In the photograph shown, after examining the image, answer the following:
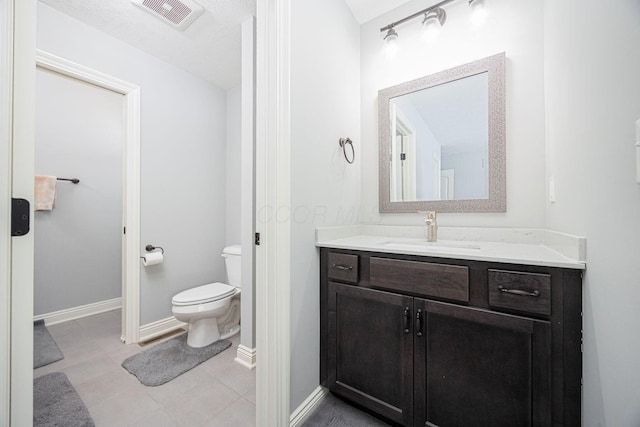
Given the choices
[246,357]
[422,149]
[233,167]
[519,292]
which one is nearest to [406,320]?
[519,292]

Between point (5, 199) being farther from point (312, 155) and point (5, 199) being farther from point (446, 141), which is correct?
point (446, 141)

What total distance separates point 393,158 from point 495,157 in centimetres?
59

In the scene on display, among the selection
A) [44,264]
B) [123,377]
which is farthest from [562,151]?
[44,264]

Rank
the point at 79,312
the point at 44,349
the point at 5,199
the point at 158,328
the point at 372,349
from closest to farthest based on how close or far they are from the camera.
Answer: the point at 5,199 < the point at 372,349 < the point at 44,349 < the point at 158,328 < the point at 79,312

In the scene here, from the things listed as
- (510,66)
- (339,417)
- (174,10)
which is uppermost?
(174,10)

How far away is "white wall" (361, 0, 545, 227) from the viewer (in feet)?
4.32

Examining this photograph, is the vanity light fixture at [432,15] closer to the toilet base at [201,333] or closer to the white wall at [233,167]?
the white wall at [233,167]

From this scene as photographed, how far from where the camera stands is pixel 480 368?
965 millimetres

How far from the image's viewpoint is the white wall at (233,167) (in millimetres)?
2631

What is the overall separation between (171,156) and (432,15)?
2.28m

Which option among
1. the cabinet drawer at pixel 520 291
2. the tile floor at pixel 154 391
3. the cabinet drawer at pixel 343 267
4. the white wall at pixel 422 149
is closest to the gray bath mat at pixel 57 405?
the tile floor at pixel 154 391

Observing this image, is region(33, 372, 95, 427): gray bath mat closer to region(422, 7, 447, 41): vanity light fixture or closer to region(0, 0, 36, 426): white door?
region(0, 0, 36, 426): white door

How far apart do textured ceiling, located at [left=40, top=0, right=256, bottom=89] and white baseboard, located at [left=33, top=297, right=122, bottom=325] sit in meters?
2.55

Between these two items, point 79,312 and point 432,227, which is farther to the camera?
point 79,312
